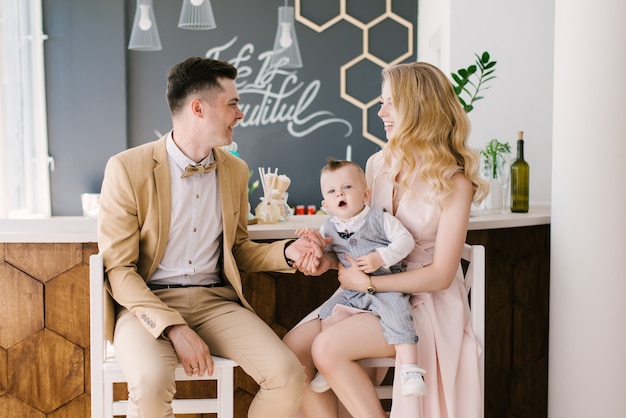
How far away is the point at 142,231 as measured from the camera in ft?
7.28

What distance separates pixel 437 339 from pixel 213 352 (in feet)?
2.24

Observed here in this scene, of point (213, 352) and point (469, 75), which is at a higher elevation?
point (469, 75)

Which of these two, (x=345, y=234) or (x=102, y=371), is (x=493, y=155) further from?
(x=102, y=371)

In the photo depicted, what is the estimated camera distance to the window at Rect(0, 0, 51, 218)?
5207 mm

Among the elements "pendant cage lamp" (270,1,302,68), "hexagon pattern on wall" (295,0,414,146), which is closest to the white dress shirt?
"pendant cage lamp" (270,1,302,68)

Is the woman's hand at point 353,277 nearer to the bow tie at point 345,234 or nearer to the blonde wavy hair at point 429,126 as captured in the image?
the bow tie at point 345,234

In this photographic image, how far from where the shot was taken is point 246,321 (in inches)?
87.0

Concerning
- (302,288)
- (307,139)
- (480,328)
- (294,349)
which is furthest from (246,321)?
(307,139)

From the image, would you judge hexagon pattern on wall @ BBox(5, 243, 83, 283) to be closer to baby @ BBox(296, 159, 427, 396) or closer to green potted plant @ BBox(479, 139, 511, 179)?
baby @ BBox(296, 159, 427, 396)

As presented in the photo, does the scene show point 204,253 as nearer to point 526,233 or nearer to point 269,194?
point 269,194

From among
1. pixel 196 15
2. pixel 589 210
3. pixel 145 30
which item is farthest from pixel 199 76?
pixel 145 30

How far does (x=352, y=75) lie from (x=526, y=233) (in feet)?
13.0

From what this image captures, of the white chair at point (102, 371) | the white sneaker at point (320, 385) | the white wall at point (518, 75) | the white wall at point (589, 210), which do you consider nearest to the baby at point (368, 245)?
the white sneaker at point (320, 385)

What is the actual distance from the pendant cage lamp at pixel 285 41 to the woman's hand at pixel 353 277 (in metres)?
3.64
